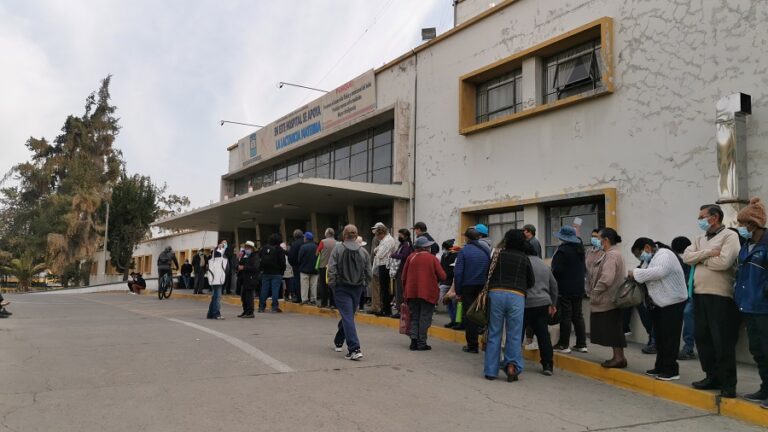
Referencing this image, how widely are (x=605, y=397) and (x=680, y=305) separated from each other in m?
1.36

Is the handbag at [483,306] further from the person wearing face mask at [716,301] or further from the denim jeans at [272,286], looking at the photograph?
the denim jeans at [272,286]

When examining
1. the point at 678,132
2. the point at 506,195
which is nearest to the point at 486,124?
the point at 506,195

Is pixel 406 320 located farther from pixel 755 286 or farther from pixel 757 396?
pixel 755 286

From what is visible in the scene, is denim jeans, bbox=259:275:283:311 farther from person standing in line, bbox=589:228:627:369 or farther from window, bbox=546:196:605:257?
person standing in line, bbox=589:228:627:369

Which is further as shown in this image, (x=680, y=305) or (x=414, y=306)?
(x=414, y=306)

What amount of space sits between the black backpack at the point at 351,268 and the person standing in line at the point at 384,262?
9.15ft

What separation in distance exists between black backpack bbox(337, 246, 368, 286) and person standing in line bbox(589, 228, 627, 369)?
303 cm

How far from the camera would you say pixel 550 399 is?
20.2ft

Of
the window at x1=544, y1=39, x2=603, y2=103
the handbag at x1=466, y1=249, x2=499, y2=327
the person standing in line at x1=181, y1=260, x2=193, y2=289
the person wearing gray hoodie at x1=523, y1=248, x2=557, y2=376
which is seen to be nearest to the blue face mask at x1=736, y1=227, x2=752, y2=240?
the person wearing gray hoodie at x1=523, y1=248, x2=557, y2=376

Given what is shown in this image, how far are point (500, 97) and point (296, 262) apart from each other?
6210mm

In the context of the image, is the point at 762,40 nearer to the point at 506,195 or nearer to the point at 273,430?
the point at 506,195

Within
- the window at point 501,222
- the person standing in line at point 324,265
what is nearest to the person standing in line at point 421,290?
the person standing in line at point 324,265

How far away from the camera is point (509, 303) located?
22.4ft

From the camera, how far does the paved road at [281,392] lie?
496 centimetres
